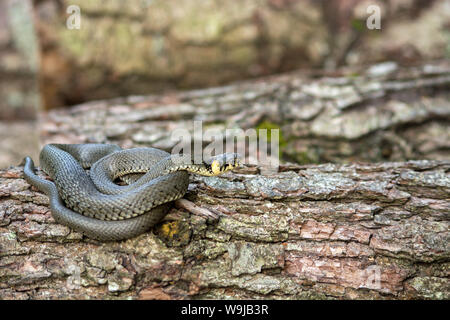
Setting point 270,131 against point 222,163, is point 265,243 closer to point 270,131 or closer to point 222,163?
point 222,163

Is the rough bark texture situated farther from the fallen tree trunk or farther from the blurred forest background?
the blurred forest background

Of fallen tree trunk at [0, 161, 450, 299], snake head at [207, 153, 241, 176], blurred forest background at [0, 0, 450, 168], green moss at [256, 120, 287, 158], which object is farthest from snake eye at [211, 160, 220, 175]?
blurred forest background at [0, 0, 450, 168]

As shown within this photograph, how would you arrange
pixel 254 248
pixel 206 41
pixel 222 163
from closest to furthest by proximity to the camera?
pixel 254 248 → pixel 222 163 → pixel 206 41

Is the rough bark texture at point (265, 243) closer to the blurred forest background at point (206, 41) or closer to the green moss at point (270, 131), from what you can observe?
the green moss at point (270, 131)

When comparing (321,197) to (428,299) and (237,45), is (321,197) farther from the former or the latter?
(237,45)

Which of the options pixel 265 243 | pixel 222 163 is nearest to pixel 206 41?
pixel 222 163

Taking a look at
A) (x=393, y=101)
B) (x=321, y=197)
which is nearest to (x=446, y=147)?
(x=393, y=101)
